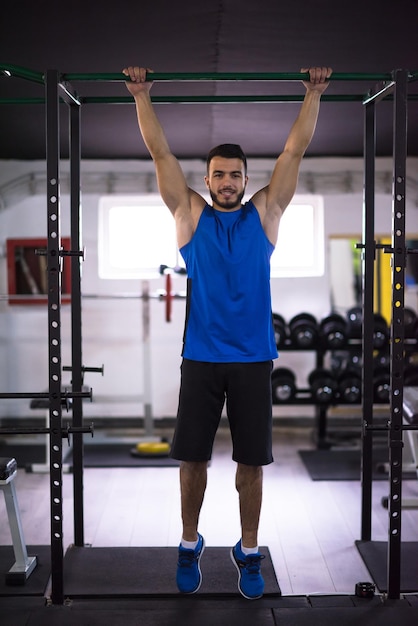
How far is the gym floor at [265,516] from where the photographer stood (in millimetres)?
3230

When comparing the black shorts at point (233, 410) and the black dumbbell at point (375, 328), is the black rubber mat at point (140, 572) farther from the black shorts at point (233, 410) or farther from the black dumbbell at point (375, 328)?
the black dumbbell at point (375, 328)

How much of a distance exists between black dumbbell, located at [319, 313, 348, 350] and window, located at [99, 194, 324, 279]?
0.64 m

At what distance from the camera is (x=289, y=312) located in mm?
6117

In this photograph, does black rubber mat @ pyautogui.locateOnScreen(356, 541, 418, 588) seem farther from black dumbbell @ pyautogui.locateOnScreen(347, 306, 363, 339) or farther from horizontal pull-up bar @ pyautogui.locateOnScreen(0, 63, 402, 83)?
black dumbbell @ pyautogui.locateOnScreen(347, 306, 363, 339)

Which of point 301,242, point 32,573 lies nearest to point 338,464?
point 301,242

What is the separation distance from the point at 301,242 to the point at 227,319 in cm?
365

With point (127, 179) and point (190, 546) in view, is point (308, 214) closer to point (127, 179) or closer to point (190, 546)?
point (127, 179)

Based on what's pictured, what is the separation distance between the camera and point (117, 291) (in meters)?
6.09

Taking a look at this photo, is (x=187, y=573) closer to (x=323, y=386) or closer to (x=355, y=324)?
(x=323, y=386)

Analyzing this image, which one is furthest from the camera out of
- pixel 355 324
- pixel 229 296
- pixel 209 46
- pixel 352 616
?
pixel 355 324

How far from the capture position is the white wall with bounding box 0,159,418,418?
19.6 feet

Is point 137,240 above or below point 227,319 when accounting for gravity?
above

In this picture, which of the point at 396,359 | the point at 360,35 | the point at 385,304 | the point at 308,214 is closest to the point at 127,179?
the point at 308,214

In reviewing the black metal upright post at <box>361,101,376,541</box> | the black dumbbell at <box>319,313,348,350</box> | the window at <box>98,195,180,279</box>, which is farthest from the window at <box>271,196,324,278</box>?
the black metal upright post at <box>361,101,376,541</box>
